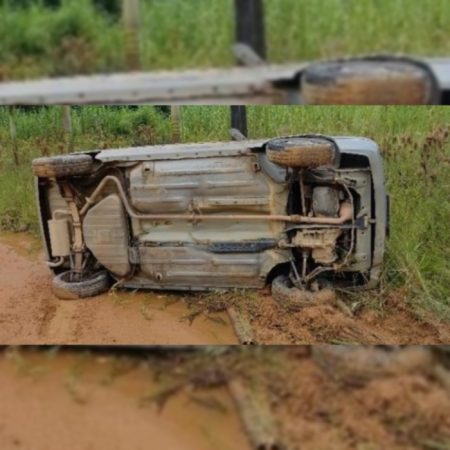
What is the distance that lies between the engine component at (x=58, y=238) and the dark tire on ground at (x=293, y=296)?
72 centimetres

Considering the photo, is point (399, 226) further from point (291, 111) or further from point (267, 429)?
point (267, 429)

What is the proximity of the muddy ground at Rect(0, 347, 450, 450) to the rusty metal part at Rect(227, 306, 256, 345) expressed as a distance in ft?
1.52

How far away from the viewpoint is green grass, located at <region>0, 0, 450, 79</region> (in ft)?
2.93

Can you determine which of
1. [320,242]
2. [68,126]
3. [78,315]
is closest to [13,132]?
[68,126]

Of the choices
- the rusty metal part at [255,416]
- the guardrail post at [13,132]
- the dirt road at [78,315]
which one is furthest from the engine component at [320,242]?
the rusty metal part at [255,416]

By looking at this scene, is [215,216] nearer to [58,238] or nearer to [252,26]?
[58,238]

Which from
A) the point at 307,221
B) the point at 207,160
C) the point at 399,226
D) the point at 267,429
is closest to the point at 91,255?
the point at 207,160

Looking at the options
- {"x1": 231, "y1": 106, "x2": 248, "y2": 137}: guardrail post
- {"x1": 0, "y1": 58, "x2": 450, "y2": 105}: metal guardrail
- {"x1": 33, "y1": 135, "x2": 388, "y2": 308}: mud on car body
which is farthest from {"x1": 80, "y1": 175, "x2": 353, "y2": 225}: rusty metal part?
{"x1": 0, "y1": 58, "x2": 450, "y2": 105}: metal guardrail

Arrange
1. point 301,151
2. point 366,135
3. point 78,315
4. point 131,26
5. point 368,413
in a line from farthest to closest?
point 78,315
point 301,151
point 366,135
point 368,413
point 131,26

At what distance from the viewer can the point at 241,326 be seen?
1826 mm

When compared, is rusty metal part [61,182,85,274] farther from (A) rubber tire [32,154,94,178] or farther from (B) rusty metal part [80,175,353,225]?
(A) rubber tire [32,154,94,178]

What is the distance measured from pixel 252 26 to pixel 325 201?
133cm

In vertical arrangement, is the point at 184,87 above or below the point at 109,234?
above

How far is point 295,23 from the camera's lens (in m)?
0.91
